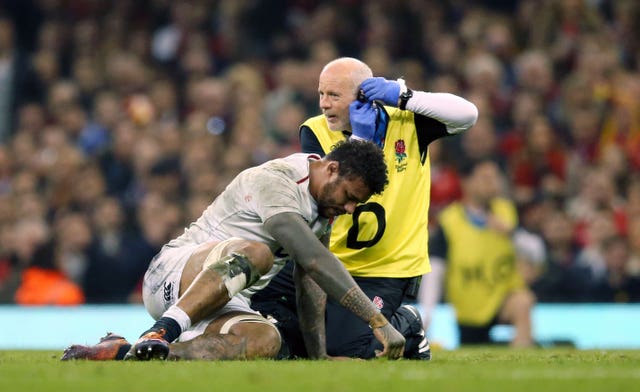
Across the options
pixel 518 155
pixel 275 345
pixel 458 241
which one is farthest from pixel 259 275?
pixel 518 155

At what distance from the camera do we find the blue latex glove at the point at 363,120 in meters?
7.84

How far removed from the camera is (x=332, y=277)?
6.65 metres

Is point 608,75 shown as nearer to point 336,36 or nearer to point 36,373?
point 336,36

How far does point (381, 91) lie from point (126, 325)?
15.9 feet

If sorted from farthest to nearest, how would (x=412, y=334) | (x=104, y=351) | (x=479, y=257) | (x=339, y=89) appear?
1. (x=479, y=257)
2. (x=339, y=89)
3. (x=412, y=334)
4. (x=104, y=351)

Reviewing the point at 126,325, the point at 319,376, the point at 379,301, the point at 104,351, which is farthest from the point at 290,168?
the point at 126,325

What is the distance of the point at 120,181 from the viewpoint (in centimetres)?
1415

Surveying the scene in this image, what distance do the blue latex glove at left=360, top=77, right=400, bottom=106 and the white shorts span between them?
4.97ft

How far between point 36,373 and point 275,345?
146 centimetres

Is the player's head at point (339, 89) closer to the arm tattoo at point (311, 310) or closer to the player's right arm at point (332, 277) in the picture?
the arm tattoo at point (311, 310)

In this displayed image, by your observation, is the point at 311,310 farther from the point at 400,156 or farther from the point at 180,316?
the point at 400,156

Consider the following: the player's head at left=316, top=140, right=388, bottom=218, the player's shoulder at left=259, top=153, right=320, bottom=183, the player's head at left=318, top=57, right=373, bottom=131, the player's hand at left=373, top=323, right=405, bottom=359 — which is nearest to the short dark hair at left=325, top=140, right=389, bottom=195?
the player's head at left=316, top=140, right=388, bottom=218

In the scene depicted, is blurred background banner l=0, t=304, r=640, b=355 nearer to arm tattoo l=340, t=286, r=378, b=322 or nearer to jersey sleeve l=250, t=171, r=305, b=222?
jersey sleeve l=250, t=171, r=305, b=222

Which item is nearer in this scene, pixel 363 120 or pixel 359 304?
pixel 359 304
